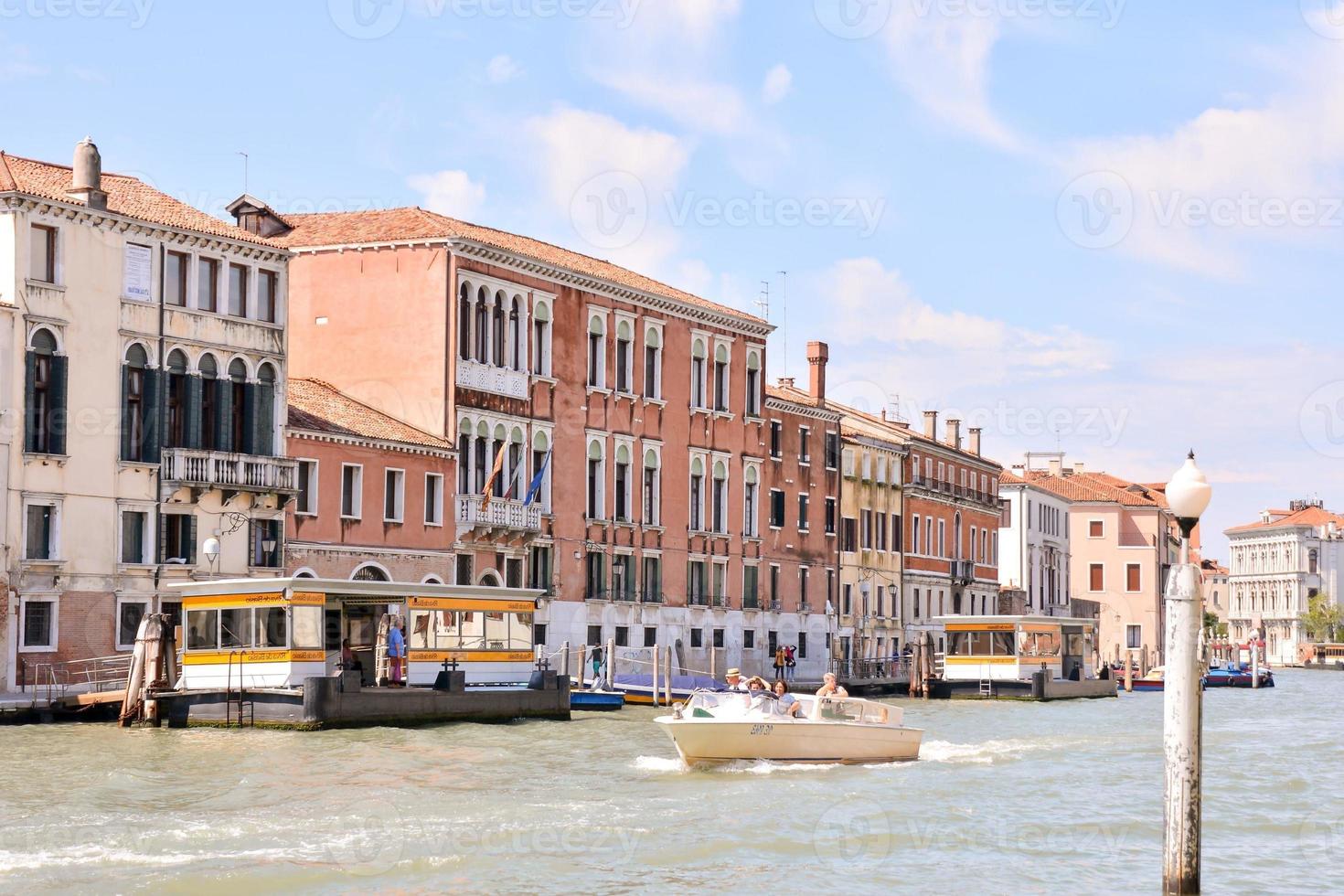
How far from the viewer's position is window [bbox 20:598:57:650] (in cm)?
3656

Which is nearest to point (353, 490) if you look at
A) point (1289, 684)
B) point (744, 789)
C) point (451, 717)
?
point (451, 717)

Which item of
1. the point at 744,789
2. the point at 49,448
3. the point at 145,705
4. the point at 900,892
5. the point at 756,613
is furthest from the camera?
the point at 756,613

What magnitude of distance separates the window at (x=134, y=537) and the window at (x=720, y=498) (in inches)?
873

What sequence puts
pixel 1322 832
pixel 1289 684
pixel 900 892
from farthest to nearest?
pixel 1289 684 < pixel 1322 832 < pixel 900 892

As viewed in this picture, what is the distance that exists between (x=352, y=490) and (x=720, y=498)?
1705 cm

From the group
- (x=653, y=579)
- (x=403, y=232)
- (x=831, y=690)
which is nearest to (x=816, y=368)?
(x=653, y=579)

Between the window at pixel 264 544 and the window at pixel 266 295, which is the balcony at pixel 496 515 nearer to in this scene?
the window at pixel 264 544

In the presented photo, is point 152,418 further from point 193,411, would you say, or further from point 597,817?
point 597,817

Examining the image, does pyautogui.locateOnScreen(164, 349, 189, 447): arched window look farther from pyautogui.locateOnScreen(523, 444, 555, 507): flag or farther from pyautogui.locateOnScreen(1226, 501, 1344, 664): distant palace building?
pyautogui.locateOnScreen(1226, 501, 1344, 664): distant palace building

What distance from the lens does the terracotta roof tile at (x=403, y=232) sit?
48.1 meters

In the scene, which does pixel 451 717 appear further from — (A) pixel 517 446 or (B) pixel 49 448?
(A) pixel 517 446

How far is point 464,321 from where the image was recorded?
47.9m

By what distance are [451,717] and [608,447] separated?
18920 mm

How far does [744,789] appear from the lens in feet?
82.2
